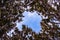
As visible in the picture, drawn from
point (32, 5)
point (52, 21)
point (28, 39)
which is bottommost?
point (28, 39)

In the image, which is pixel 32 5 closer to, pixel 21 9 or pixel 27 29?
pixel 21 9

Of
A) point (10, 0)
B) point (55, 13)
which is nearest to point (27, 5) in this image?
point (10, 0)

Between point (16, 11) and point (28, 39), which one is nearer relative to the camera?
point (28, 39)

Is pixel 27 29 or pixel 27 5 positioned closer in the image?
pixel 27 29

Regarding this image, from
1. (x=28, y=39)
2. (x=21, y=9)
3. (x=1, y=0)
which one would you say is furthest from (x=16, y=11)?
(x=28, y=39)

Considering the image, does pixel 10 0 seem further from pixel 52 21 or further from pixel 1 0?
pixel 52 21

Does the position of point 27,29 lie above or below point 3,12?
below
